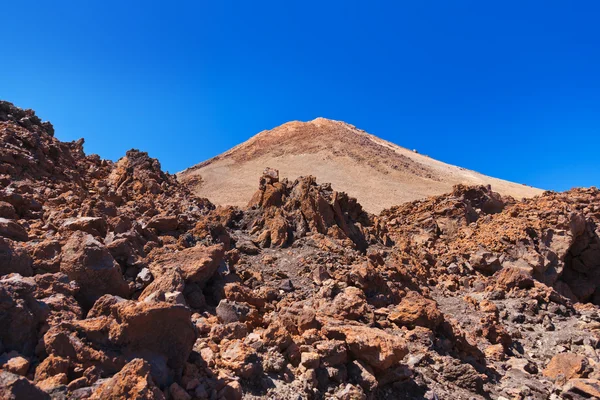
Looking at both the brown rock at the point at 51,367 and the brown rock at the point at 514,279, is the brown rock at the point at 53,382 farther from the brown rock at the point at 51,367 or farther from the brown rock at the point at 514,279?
the brown rock at the point at 514,279

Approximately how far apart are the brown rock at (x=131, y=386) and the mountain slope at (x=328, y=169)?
87.1 ft

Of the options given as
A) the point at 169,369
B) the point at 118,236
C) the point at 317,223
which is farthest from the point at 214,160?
the point at 169,369

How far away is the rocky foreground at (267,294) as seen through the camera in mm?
3822

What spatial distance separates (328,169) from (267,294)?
35.7 metres

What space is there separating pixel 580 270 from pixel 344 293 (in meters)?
11.7

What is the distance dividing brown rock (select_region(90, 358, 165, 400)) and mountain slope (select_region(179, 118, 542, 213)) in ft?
87.1

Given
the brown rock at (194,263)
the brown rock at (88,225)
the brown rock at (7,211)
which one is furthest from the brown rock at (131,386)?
the brown rock at (7,211)

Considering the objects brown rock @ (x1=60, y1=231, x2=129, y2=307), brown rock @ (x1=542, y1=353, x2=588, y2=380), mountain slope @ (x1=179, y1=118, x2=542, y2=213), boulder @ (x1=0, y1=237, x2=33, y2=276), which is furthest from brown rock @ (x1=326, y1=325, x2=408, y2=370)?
mountain slope @ (x1=179, y1=118, x2=542, y2=213)

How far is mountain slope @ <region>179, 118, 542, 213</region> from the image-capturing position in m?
35.1

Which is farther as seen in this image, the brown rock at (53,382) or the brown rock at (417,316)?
the brown rock at (417,316)

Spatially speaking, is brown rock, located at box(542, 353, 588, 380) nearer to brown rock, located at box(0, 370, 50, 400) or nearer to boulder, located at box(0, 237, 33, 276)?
brown rock, located at box(0, 370, 50, 400)

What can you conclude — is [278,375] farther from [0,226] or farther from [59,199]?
[59,199]

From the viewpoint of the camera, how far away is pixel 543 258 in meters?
12.2

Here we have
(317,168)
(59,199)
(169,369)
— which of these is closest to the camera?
(169,369)
